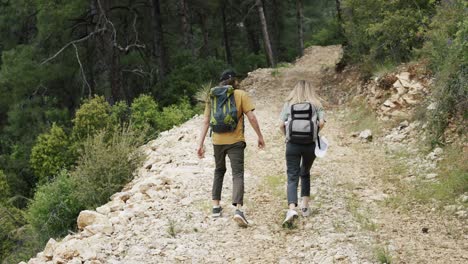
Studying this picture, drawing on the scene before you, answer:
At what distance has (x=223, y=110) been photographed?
6.07 meters

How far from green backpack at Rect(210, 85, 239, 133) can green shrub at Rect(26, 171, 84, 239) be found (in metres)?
3.71

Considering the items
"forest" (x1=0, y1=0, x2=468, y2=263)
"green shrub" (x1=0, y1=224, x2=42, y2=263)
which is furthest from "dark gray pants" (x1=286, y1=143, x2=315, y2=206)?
"green shrub" (x1=0, y1=224, x2=42, y2=263)

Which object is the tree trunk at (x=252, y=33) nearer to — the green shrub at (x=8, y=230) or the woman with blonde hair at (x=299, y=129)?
the green shrub at (x=8, y=230)

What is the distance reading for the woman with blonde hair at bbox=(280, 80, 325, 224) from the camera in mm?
5973

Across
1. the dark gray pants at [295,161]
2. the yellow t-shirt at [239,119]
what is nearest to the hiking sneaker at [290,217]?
the dark gray pants at [295,161]

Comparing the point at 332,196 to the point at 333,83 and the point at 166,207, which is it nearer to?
the point at 166,207

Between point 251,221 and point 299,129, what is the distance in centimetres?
132

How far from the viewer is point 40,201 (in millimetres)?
8852

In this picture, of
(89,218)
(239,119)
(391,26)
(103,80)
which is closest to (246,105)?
(239,119)

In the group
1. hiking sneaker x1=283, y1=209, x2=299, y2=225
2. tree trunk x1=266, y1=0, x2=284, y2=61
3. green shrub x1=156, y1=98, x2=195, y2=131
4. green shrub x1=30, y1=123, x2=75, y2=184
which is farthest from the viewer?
tree trunk x1=266, y1=0, x2=284, y2=61

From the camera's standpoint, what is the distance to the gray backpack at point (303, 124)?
234 inches

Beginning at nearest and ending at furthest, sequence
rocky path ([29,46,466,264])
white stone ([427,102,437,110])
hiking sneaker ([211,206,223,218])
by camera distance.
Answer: rocky path ([29,46,466,264])
hiking sneaker ([211,206,223,218])
white stone ([427,102,437,110])

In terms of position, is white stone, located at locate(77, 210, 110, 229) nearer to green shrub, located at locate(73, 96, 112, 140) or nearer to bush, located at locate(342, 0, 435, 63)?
green shrub, located at locate(73, 96, 112, 140)

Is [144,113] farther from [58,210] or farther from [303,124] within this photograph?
[303,124]
